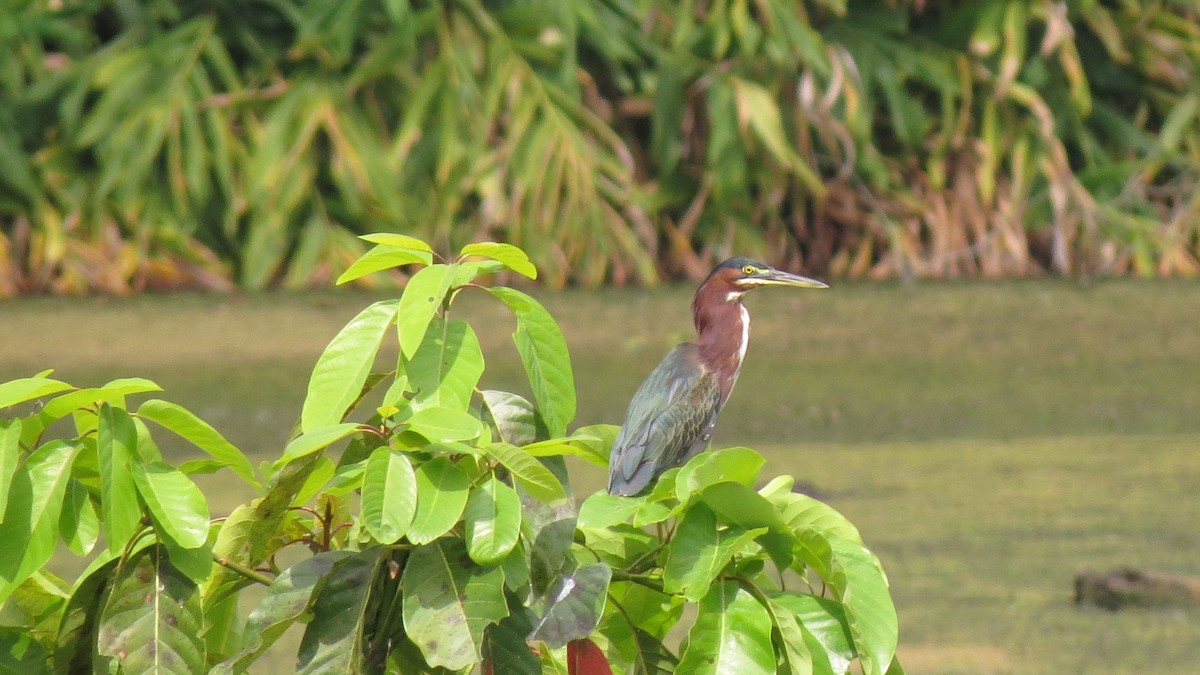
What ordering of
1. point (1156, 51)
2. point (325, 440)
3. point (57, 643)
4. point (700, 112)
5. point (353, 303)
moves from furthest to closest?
point (1156, 51), point (700, 112), point (353, 303), point (57, 643), point (325, 440)

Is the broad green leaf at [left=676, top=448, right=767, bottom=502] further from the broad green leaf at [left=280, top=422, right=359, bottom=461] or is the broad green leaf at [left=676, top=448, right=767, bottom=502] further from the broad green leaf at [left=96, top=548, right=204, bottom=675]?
the broad green leaf at [left=96, top=548, right=204, bottom=675]

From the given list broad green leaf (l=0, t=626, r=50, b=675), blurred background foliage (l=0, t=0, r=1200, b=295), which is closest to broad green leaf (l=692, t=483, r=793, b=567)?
broad green leaf (l=0, t=626, r=50, b=675)

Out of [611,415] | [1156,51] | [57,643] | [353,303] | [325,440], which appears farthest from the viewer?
[1156,51]

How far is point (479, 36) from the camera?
5.27 m

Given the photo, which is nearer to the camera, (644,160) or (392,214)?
(392,214)

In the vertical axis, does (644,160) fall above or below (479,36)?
below

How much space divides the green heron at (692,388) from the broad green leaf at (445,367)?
2.07 feet

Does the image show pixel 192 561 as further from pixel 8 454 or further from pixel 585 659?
pixel 585 659

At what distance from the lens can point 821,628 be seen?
1084 millimetres

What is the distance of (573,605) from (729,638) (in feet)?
0.32

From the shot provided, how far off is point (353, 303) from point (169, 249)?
0.61 meters

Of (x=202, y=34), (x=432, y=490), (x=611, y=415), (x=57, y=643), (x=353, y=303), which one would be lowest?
(x=353, y=303)

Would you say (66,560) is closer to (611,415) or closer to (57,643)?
(611,415)

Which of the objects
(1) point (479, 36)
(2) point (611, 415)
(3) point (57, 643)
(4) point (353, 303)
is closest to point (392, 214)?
(4) point (353, 303)
